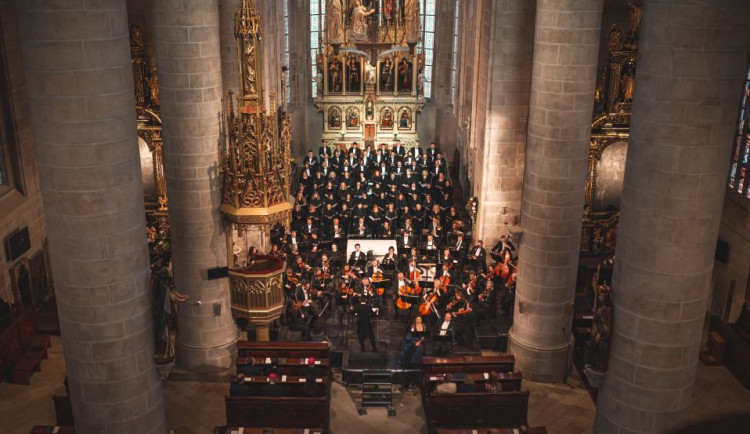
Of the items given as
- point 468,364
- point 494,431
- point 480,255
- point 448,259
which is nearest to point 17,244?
point 448,259

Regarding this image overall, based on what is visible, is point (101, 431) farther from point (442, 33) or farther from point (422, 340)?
point (442, 33)

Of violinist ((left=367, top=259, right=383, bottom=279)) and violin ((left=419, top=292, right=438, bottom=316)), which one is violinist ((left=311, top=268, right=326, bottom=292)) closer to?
violinist ((left=367, top=259, right=383, bottom=279))

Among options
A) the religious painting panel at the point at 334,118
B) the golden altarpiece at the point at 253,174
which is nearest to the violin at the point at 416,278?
the golden altarpiece at the point at 253,174

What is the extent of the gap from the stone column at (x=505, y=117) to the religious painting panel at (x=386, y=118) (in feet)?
43.9

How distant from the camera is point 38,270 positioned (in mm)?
22672

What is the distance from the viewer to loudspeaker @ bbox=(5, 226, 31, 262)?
21.0 meters

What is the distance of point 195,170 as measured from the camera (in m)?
17.6

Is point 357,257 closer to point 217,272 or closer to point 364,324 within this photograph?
point 364,324

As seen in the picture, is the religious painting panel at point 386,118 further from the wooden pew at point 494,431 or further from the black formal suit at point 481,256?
the wooden pew at point 494,431

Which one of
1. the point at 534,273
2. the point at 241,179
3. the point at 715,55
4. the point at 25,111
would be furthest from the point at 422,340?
the point at 25,111

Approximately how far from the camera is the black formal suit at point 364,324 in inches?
792

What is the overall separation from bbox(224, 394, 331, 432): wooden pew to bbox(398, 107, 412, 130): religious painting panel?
22.9 meters

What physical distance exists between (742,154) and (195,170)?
1412cm

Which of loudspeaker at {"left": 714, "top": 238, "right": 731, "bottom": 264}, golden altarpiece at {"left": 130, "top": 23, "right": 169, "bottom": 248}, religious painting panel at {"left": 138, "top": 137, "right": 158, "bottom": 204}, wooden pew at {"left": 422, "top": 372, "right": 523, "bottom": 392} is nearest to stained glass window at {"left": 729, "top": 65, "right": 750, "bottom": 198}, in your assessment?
loudspeaker at {"left": 714, "top": 238, "right": 731, "bottom": 264}
